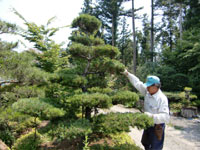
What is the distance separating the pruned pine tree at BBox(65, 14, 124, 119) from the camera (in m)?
2.52

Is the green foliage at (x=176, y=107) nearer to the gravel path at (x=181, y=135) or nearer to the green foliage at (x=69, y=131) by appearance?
the gravel path at (x=181, y=135)

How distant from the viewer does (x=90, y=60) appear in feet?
9.27

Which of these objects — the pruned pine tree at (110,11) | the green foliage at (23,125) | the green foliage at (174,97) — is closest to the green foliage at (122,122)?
the green foliage at (23,125)

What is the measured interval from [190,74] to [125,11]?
960 cm

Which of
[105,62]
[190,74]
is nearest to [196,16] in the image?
[190,74]

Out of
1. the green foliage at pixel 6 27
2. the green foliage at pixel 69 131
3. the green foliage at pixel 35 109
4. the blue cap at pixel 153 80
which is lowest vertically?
the green foliage at pixel 69 131

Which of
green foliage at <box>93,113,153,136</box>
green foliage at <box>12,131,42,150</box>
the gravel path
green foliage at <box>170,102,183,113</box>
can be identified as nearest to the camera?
green foliage at <box>93,113,153,136</box>

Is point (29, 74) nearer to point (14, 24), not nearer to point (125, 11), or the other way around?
point (14, 24)

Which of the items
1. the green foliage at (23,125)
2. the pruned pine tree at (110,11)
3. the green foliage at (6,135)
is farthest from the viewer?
the pruned pine tree at (110,11)

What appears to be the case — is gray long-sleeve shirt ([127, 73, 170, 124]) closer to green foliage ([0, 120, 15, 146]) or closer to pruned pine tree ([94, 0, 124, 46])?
green foliage ([0, 120, 15, 146])

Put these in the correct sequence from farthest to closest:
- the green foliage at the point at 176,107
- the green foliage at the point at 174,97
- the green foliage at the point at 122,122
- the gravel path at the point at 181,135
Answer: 1. the green foliage at the point at 174,97
2. the green foliage at the point at 176,107
3. the gravel path at the point at 181,135
4. the green foliage at the point at 122,122

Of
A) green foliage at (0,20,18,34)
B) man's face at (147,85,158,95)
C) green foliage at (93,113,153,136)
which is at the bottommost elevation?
green foliage at (93,113,153,136)

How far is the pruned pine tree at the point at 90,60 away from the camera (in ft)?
8.28

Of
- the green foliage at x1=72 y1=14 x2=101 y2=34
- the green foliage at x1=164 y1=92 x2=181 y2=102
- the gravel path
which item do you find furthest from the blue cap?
the green foliage at x1=164 y1=92 x2=181 y2=102
